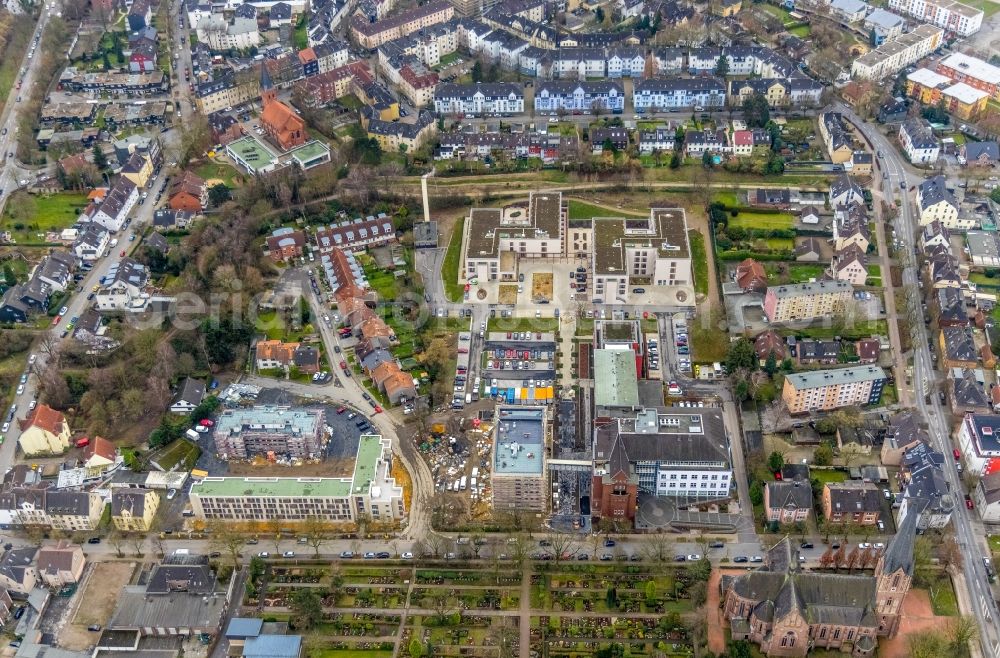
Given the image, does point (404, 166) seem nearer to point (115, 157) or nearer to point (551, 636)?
point (115, 157)

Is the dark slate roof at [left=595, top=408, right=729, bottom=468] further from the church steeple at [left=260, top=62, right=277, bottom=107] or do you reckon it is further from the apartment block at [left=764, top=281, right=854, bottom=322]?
the church steeple at [left=260, top=62, right=277, bottom=107]

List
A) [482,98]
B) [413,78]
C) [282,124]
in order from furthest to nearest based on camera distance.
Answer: [413,78], [482,98], [282,124]

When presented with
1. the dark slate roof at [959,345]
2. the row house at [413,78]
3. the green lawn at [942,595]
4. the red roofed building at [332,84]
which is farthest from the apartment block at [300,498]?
the row house at [413,78]

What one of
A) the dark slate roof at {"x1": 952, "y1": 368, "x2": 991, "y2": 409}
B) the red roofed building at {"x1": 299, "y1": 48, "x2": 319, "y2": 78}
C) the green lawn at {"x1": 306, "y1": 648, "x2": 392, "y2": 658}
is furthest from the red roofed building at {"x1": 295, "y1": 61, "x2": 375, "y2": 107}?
the dark slate roof at {"x1": 952, "y1": 368, "x2": 991, "y2": 409}

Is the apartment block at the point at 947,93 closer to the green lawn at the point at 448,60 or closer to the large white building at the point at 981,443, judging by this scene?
the large white building at the point at 981,443

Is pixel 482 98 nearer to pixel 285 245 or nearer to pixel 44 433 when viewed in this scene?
pixel 285 245

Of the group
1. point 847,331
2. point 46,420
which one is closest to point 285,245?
point 46,420
